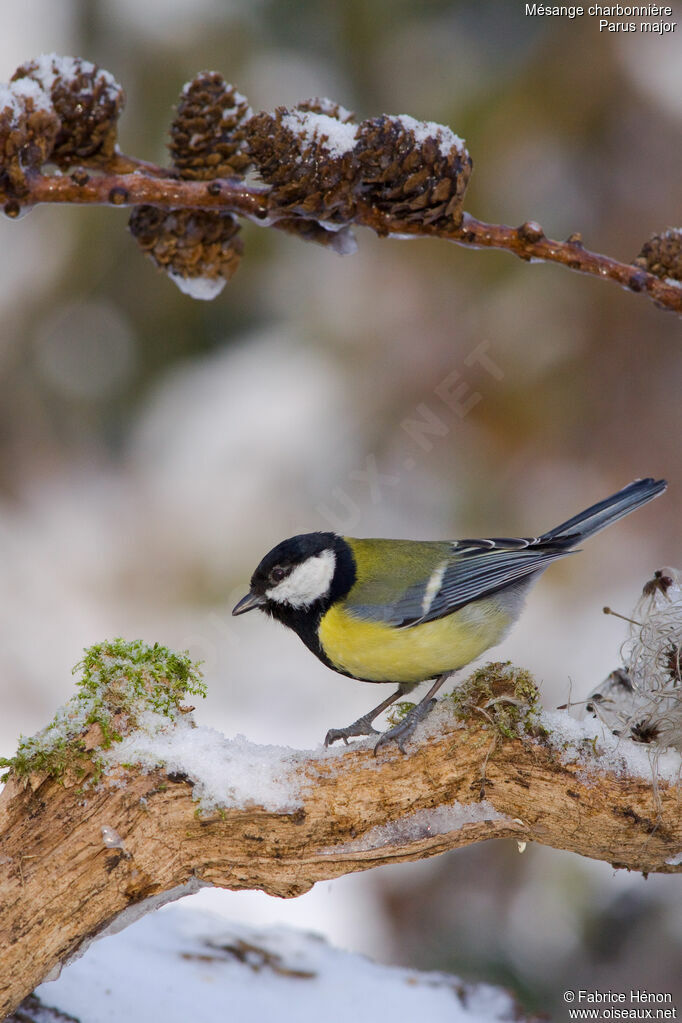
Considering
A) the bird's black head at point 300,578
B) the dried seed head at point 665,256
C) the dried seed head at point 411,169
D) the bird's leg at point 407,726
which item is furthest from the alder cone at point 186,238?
the bird's leg at point 407,726

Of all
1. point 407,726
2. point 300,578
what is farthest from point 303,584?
point 407,726

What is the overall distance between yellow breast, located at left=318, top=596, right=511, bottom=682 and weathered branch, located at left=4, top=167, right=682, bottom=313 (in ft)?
1.73

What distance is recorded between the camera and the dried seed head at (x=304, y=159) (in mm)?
1048

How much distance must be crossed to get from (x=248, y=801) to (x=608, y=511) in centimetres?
72

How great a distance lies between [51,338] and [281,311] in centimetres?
58

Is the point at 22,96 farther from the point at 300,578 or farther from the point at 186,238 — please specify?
the point at 300,578

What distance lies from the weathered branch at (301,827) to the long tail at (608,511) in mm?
415

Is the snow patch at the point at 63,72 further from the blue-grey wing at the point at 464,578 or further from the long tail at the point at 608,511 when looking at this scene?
the long tail at the point at 608,511

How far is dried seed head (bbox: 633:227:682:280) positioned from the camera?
44.8 inches

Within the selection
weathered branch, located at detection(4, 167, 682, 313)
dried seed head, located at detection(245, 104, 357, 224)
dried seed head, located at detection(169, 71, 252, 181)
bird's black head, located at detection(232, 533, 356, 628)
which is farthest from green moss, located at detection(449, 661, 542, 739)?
dried seed head, located at detection(169, 71, 252, 181)

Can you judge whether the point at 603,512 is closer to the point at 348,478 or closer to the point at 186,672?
the point at 186,672

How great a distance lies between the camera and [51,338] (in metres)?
2.32

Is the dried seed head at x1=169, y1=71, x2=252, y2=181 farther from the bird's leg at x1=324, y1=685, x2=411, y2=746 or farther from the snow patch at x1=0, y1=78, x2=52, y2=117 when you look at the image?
the bird's leg at x1=324, y1=685, x2=411, y2=746

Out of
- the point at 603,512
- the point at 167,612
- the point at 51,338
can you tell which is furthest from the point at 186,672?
the point at 51,338
